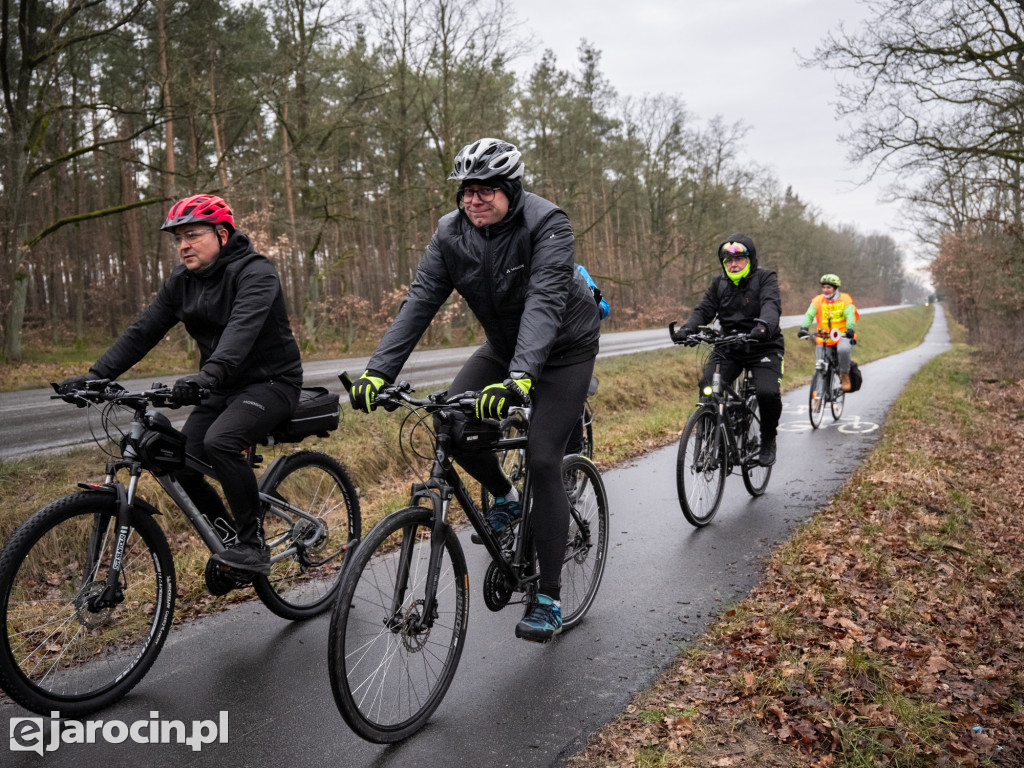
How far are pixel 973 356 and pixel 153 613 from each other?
29.4m

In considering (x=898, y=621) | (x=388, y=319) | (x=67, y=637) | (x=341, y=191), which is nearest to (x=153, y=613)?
(x=67, y=637)

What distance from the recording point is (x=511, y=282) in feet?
11.8

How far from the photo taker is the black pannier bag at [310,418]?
4145 millimetres

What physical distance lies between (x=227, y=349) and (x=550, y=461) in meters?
1.70

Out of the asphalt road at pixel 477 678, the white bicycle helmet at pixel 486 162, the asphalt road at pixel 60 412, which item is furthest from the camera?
the asphalt road at pixel 60 412

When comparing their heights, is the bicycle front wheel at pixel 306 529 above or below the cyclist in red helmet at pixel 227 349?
below

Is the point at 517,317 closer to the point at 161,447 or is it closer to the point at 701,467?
the point at 161,447

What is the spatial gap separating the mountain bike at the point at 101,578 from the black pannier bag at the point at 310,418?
0.14m

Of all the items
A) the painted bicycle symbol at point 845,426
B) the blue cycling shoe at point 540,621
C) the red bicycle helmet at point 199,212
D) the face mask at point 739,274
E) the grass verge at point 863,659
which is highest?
the red bicycle helmet at point 199,212

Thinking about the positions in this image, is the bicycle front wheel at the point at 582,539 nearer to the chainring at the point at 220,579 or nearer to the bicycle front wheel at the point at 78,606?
the chainring at the point at 220,579

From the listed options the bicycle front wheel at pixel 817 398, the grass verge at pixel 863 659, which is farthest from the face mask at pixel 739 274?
the bicycle front wheel at pixel 817 398

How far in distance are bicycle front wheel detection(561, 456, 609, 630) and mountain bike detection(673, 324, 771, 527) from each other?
1.43 metres

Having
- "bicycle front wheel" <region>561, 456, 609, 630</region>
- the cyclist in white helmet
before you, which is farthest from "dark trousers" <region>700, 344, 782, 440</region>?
the cyclist in white helmet

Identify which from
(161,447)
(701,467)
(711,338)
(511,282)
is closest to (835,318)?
(711,338)
